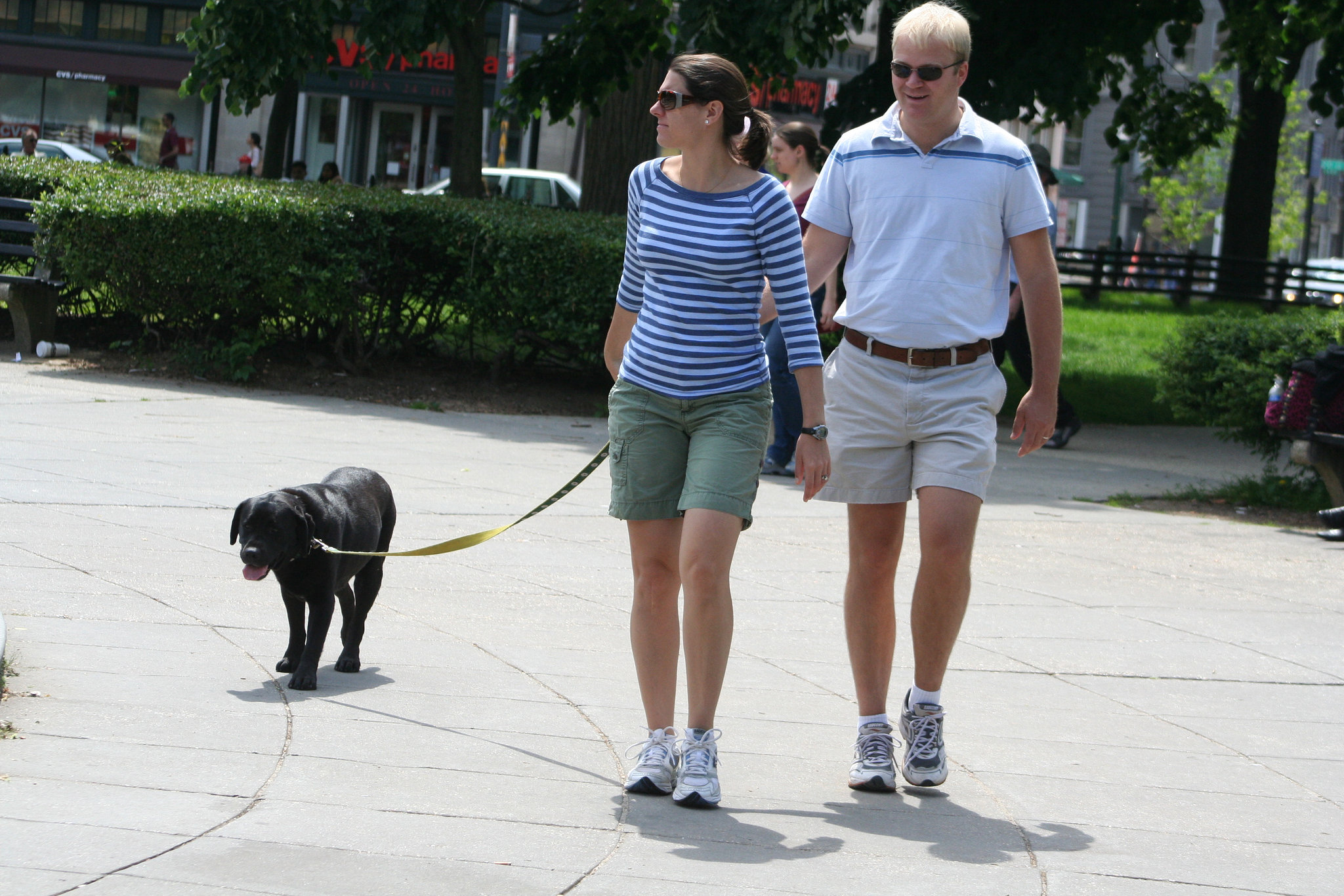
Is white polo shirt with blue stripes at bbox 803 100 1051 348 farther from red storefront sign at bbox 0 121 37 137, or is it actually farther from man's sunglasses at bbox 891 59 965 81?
red storefront sign at bbox 0 121 37 137

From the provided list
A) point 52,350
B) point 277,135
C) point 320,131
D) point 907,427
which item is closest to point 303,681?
point 907,427

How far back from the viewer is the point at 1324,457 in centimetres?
888

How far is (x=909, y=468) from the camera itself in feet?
13.8

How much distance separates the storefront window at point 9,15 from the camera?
40.8m

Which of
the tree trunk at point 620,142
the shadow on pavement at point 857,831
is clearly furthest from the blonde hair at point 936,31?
the tree trunk at point 620,142

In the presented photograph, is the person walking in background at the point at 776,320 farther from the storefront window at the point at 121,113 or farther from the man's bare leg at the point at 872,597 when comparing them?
the storefront window at the point at 121,113

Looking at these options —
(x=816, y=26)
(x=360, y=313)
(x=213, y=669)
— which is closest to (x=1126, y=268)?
(x=816, y=26)

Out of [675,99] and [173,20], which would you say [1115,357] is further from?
[173,20]

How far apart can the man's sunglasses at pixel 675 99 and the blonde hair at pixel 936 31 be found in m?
0.55

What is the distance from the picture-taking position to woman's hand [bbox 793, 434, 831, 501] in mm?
3955

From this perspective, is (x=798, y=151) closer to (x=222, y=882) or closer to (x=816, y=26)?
(x=816, y=26)

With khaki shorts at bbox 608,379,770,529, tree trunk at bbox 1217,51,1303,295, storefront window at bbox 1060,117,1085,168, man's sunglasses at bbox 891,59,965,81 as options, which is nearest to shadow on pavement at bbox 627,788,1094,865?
khaki shorts at bbox 608,379,770,529

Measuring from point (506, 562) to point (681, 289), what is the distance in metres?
3.01

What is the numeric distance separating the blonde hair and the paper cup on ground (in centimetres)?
956
